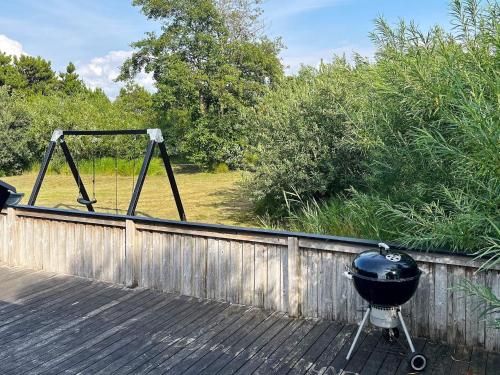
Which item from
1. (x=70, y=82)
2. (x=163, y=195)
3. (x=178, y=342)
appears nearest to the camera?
(x=178, y=342)

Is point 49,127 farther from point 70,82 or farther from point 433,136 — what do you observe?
point 433,136

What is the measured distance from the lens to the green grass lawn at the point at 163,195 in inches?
356

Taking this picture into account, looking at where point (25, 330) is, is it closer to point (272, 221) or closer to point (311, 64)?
point (272, 221)

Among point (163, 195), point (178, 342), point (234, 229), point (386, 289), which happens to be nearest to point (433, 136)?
point (386, 289)

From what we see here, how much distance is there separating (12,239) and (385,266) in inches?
173

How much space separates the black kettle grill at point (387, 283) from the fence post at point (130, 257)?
2.37 metres

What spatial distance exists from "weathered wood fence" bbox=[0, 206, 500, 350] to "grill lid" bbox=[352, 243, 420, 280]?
44 cm

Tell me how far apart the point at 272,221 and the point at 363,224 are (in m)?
Answer: 3.17

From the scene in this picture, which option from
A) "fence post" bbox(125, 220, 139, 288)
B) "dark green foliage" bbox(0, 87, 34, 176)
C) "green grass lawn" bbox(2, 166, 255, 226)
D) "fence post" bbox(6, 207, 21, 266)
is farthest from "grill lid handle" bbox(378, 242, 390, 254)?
"dark green foliage" bbox(0, 87, 34, 176)

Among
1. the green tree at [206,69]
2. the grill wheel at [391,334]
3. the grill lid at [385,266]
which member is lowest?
the grill wheel at [391,334]

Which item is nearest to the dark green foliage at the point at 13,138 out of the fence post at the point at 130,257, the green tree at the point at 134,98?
the green tree at the point at 134,98

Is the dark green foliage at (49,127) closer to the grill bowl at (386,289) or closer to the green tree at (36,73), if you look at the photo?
the green tree at (36,73)

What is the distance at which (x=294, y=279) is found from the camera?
3.71 m

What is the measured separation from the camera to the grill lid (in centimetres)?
273
